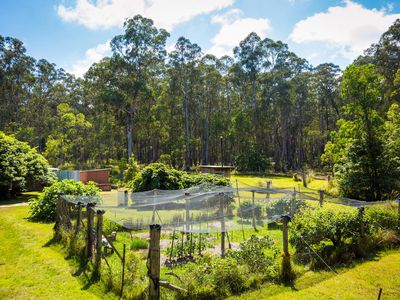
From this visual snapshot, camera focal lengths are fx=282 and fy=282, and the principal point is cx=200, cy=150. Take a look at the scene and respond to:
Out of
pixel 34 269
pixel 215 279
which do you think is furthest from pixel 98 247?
pixel 215 279

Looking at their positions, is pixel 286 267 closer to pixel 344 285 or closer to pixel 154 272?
pixel 344 285

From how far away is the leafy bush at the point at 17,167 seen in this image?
48.2ft

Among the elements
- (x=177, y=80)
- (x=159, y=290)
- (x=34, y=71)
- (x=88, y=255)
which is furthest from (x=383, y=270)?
(x=34, y=71)

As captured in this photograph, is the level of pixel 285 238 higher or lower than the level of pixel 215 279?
higher

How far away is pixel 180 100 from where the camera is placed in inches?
1645

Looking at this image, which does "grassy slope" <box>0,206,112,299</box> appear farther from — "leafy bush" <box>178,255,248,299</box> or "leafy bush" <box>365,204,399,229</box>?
"leafy bush" <box>365,204,399,229</box>

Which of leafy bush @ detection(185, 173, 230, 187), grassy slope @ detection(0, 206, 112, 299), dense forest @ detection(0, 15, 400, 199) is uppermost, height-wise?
dense forest @ detection(0, 15, 400, 199)

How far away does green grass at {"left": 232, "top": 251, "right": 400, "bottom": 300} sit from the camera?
5367 mm

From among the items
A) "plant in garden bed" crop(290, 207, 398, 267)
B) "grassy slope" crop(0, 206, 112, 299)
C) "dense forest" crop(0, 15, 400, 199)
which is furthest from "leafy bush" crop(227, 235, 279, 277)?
"dense forest" crop(0, 15, 400, 199)

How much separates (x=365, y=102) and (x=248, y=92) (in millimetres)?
29908

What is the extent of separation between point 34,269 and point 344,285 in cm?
705

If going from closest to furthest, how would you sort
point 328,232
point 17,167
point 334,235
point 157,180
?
point 328,232, point 334,235, point 157,180, point 17,167

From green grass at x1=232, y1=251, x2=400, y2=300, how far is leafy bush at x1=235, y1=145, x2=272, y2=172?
26809 mm

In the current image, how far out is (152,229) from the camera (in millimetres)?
4918
